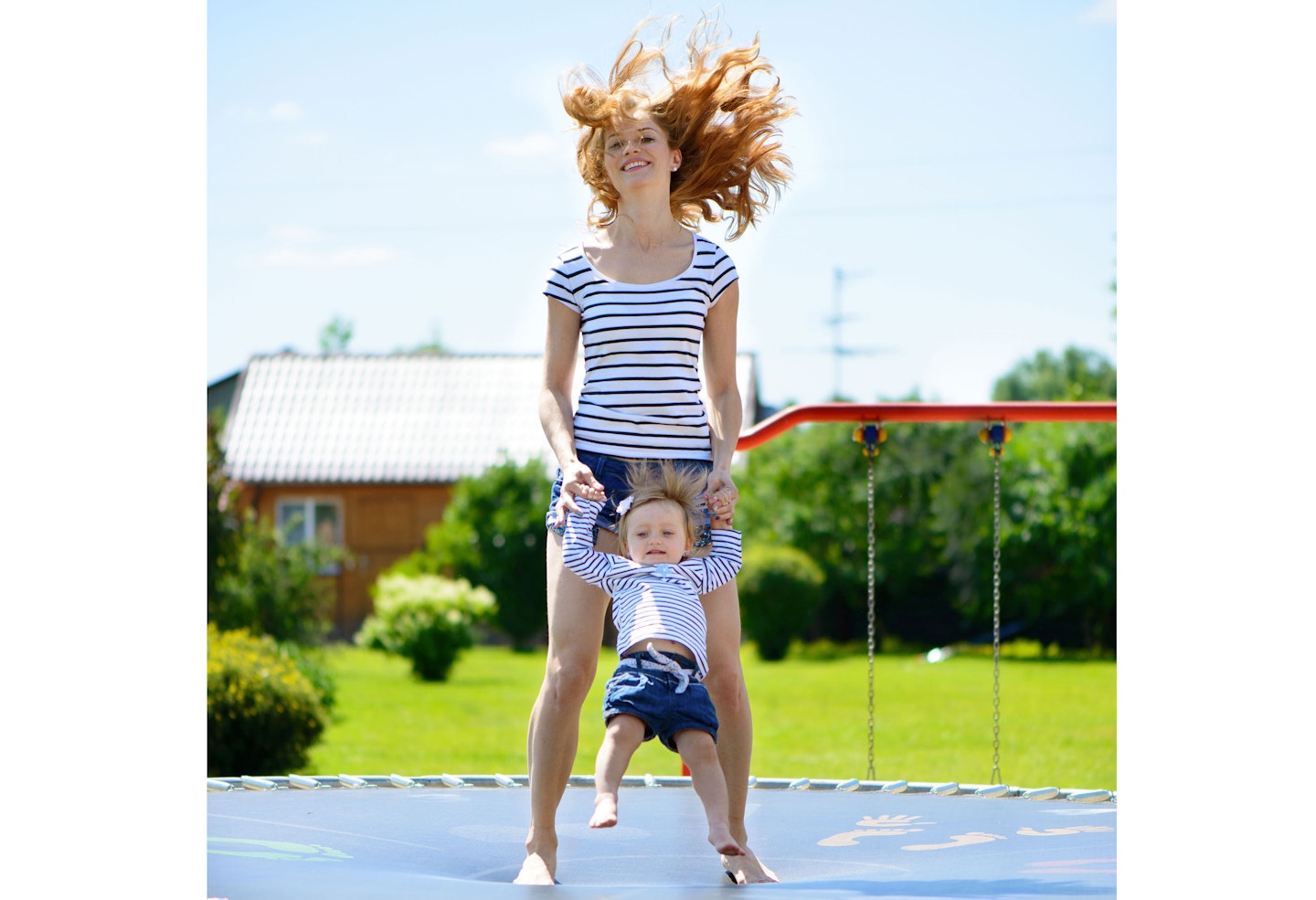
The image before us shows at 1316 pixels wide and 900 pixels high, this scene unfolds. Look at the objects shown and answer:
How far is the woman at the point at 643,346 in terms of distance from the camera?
237cm

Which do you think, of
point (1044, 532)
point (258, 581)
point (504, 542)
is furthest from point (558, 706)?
point (1044, 532)

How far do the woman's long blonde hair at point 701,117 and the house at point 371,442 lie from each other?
13481mm

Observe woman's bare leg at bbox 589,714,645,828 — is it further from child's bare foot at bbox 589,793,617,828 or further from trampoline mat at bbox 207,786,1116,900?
trampoline mat at bbox 207,786,1116,900

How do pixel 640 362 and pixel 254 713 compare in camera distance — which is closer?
pixel 640 362

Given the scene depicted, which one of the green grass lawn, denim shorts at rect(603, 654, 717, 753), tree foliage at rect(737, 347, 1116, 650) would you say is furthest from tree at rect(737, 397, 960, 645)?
denim shorts at rect(603, 654, 717, 753)

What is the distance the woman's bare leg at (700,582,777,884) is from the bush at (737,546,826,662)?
10.7 m

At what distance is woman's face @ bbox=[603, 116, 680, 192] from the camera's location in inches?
97.0

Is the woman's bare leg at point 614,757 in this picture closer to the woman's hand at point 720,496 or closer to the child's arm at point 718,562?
the child's arm at point 718,562

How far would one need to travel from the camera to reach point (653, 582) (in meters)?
2.33

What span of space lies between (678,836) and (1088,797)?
1.19 metres

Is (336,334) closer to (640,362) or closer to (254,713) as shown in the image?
(254,713)

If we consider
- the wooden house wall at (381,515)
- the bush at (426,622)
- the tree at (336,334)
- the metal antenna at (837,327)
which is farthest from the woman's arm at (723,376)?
the tree at (336,334)
